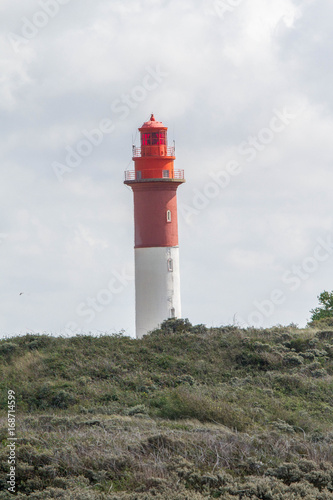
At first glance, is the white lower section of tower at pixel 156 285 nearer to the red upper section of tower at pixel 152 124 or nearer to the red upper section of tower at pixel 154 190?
the red upper section of tower at pixel 154 190

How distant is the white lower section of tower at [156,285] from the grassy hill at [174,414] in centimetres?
384

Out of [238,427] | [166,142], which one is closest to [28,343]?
[238,427]

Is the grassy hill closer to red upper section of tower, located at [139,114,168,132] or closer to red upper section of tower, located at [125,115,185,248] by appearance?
red upper section of tower, located at [125,115,185,248]

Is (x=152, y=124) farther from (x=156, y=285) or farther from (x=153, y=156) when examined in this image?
(x=156, y=285)

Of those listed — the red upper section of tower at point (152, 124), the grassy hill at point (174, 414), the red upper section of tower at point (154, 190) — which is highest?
the red upper section of tower at point (152, 124)

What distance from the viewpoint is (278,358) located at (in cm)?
2164

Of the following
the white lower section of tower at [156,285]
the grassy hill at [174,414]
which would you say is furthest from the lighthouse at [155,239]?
the grassy hill at [174,414]

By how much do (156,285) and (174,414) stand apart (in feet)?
45.5

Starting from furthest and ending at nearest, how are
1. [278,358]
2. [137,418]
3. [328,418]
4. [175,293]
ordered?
[175,293] → [278,358] → [328,418] → [137,418]

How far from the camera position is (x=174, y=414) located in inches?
643

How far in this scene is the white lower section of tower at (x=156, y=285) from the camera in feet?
98.2

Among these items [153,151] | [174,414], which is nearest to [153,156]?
[153,151]

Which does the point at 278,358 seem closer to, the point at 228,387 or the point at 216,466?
the point at 228,387

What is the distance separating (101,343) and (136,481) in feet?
41.5
